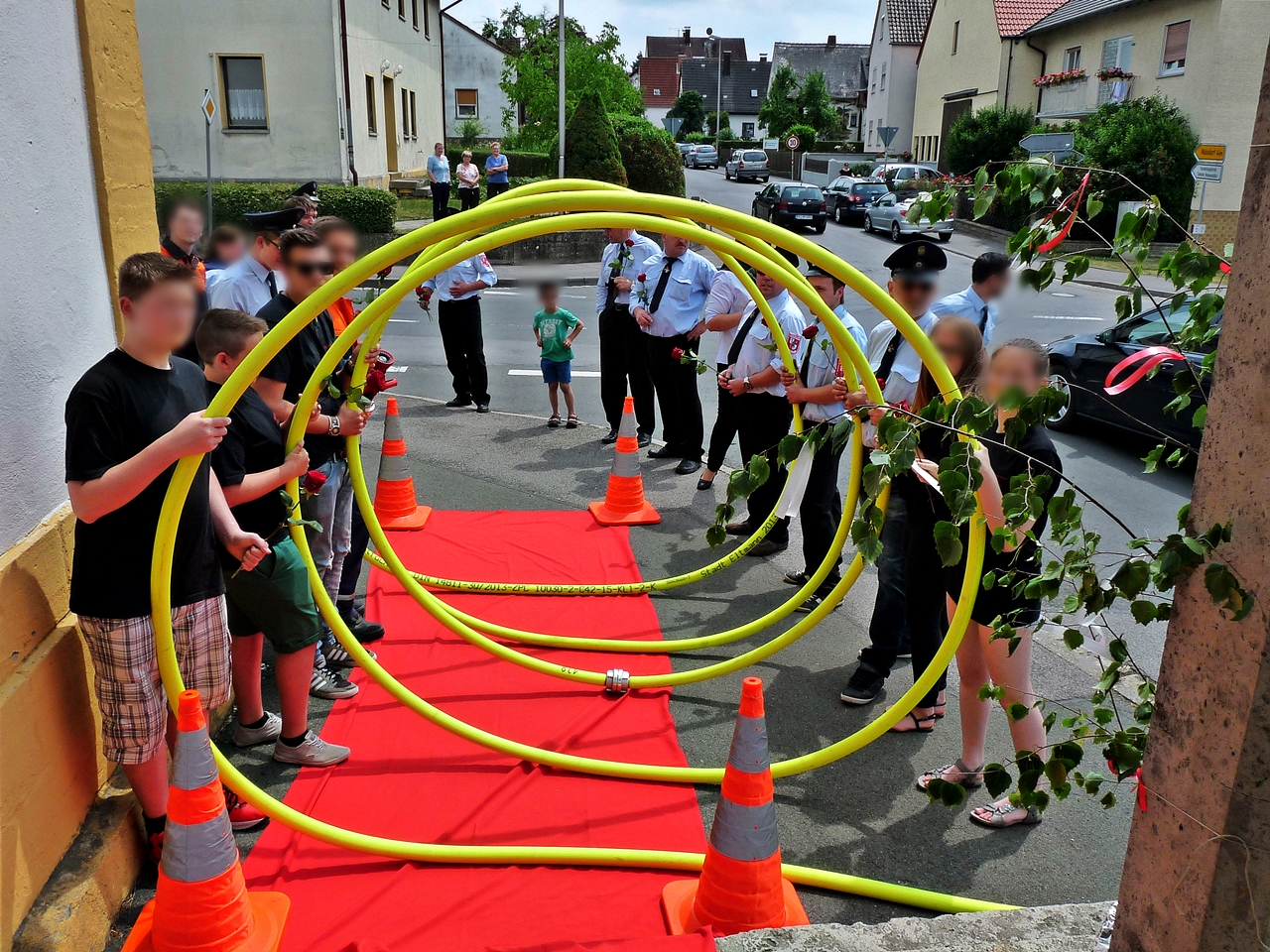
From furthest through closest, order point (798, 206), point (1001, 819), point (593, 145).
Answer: point (798, 206), point (593, 145), point (1001, 819)

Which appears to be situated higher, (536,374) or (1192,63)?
(1192,63)

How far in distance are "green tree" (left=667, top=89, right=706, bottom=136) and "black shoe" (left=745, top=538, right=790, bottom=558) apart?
80.5 meters

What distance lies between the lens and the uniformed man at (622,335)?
843 cm

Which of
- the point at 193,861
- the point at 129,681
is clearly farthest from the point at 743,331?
the point at 193,861

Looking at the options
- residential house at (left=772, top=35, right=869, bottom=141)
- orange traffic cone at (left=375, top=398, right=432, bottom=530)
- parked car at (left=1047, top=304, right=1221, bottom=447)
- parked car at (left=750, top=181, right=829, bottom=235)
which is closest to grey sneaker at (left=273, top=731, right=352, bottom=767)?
orange traffic cone at (left=375, top=398, right=432, bottom=530)

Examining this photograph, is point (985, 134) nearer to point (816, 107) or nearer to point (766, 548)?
point (766, 548)

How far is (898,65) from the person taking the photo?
51844 millimetres

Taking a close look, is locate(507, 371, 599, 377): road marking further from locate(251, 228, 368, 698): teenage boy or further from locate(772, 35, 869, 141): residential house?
locate(772, 35, 869, 141): residential house

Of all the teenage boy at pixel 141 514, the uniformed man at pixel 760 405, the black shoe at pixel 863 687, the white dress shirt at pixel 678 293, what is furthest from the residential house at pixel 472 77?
the teenage boy at pixel 141 514

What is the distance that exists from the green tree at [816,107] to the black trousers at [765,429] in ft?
191

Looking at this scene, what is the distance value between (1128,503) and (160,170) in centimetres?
2110

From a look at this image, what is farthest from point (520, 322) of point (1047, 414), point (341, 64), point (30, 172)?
point (1047, 414)

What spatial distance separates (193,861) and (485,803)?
120 centimetres

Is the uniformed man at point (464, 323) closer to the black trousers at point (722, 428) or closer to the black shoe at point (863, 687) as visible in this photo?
the black trousers at point (722, 428)
